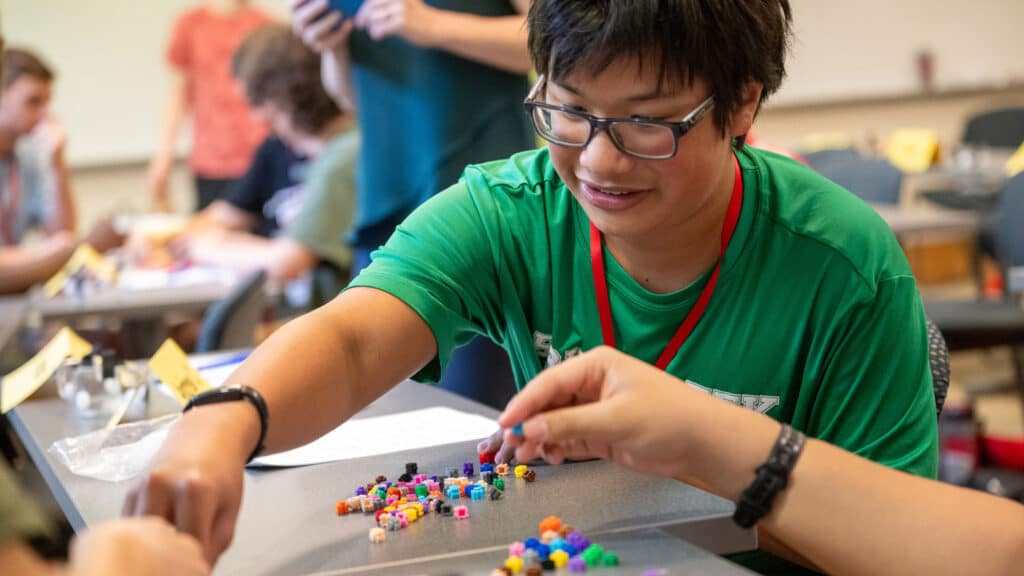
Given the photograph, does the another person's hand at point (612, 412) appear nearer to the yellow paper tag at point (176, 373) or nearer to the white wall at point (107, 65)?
the yellow paper tag at point (176, 373)

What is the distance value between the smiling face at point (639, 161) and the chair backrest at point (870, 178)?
3.39 meters

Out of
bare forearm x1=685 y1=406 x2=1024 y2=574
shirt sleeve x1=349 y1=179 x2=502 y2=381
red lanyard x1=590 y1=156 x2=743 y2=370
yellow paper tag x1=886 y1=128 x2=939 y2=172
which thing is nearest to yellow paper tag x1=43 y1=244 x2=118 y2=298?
shirt sleeve x1=349 y1=179 x2=502 y2=381

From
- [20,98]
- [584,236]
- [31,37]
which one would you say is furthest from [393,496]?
[31,37]

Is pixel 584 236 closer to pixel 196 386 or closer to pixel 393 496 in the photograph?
pixel 393 496

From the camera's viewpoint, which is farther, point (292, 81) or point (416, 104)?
point (292, 81)

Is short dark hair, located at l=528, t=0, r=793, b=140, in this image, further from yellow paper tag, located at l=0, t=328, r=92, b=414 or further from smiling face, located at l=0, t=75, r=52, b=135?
smiling face, located at l=0, t=75, r=52, b=135

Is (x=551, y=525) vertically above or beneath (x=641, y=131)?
beneath

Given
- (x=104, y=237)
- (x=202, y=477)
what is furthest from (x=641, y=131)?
(x=104, y=237)

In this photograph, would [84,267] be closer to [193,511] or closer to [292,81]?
[292,81]

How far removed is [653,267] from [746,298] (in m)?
0.12

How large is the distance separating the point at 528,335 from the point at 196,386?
521 millimetres

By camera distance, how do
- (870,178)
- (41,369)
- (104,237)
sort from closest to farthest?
(41,369) → (104,237) → (870,178)

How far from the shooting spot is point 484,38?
2096 mm

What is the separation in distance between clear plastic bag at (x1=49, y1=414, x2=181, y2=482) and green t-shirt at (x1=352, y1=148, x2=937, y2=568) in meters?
0.37
